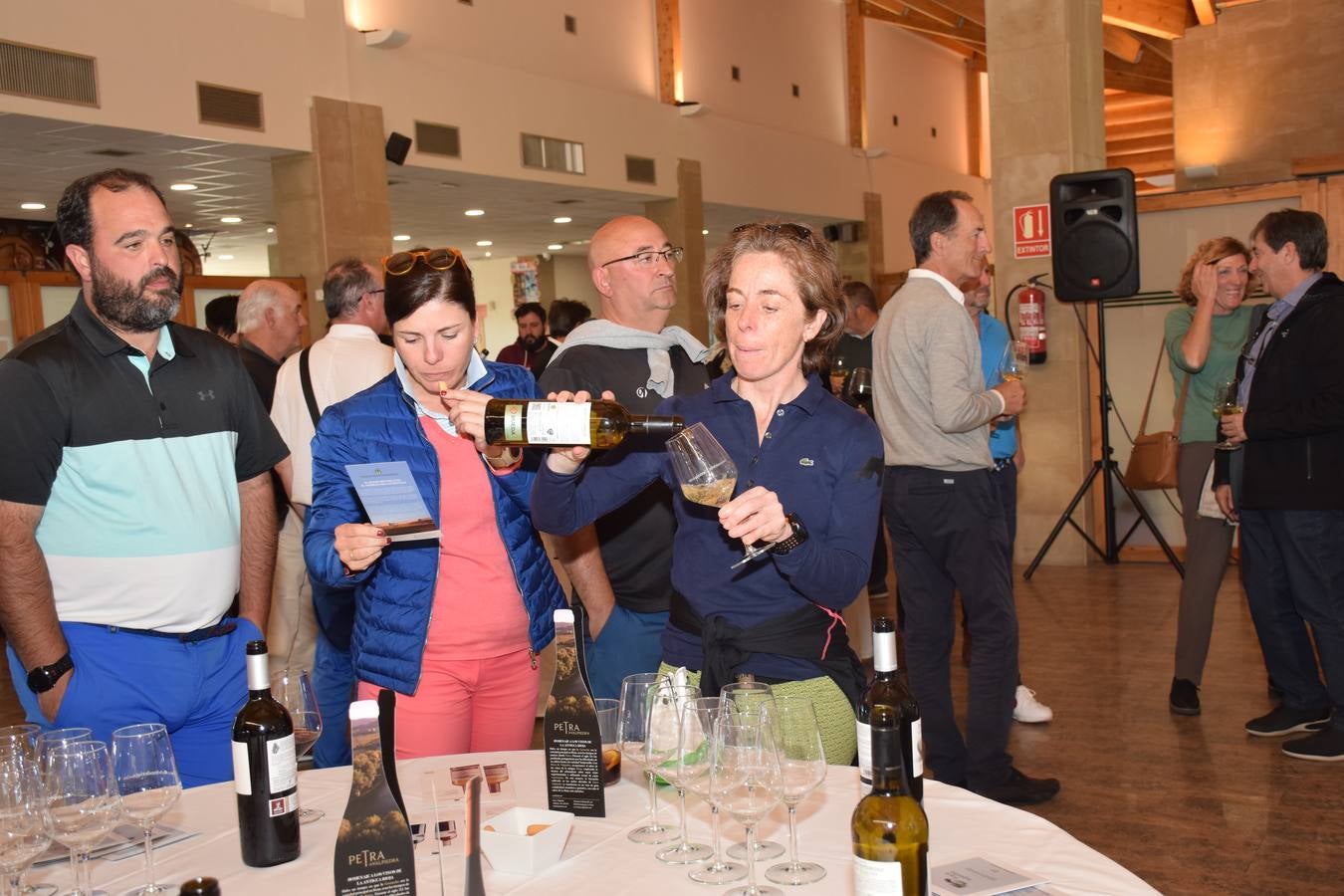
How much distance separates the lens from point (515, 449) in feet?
7.80

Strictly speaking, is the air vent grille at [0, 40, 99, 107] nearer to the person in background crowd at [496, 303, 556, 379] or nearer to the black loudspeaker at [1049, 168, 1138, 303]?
the person in background crowd at [496, 303, 556, 379]

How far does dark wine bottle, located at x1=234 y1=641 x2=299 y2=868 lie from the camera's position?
5.40 feet

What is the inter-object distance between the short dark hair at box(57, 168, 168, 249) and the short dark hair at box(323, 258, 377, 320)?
1.77 m

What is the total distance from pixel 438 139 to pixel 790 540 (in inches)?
401

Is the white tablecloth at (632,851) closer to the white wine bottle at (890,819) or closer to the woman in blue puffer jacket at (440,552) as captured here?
the white wine bottle at (890,819)

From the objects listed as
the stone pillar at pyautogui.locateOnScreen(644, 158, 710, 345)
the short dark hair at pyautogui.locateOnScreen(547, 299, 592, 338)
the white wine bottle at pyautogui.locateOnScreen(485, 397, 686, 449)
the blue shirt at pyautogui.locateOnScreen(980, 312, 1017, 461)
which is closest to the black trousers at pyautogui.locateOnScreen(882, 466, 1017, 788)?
the blue shirt at pyautogui.locateOnScreen(980, 312, 1017, 461)

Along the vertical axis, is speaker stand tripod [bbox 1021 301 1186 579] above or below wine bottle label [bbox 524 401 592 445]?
below

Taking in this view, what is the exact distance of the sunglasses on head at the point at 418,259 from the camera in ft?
7.48

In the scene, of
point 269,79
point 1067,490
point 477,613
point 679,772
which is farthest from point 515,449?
point 269,79

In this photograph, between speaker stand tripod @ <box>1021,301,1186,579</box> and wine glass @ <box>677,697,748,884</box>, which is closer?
wine glass @ <box>677,697,748,884</box>

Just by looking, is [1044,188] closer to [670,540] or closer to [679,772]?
[670,540]

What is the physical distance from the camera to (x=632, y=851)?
5.42 ft

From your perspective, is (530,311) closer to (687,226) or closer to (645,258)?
(687,226)

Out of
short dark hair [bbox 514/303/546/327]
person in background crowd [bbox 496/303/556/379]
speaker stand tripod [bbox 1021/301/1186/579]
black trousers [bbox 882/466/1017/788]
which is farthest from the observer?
short dark hair [bbox 514/303/546/327]
